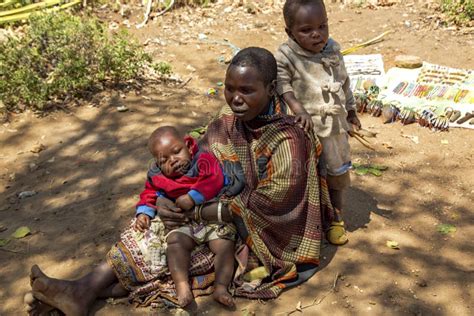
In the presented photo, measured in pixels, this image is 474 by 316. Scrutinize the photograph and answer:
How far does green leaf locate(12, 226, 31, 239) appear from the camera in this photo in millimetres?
3607

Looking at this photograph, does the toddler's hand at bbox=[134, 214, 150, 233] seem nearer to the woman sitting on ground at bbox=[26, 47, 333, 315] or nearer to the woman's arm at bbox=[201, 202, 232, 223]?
the woman sitting on ground at bbox=[26, 47, 333, 315]

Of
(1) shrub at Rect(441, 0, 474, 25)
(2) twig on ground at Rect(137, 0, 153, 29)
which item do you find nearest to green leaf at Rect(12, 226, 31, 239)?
(2) twig on ground at Rect(137, 0, 153, 29)

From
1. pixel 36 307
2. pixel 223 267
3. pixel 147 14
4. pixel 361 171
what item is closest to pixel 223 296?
pixel 223 267

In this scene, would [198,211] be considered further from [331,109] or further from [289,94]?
[331,109]

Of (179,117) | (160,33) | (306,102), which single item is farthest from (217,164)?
(160,33)

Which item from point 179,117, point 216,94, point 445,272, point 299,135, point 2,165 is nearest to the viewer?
point 299,135

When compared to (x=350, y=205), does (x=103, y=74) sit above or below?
above

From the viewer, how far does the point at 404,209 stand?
3.90 meters

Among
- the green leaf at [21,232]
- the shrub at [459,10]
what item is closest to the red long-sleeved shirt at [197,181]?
the green leaf at [21,232]

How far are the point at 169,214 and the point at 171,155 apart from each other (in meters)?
0.33

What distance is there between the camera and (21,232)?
3633mm

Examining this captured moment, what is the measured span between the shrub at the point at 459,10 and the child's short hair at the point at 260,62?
17.3 ft

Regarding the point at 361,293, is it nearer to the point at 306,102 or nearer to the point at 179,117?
the point at 306,102

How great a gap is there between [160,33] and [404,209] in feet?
14.9
